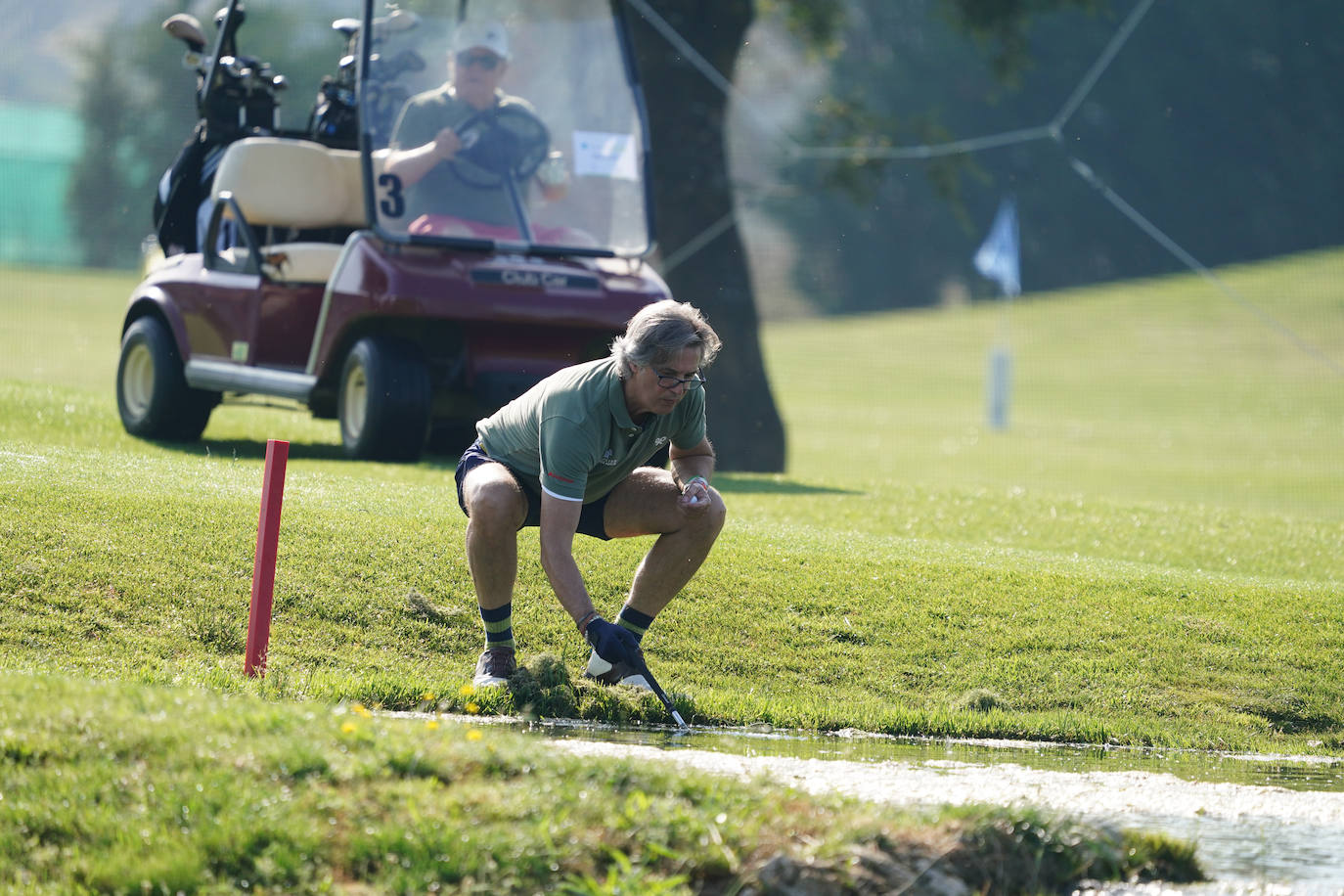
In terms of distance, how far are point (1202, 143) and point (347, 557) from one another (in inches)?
1513

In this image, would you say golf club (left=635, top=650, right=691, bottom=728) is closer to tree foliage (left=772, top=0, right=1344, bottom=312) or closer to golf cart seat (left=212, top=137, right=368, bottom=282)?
golf cart seat (left=212, top=137, right=368, bottom=282)

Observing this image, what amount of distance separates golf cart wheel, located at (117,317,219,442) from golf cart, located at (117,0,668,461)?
0.04 ft

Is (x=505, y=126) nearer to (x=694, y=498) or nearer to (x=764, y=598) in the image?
(x=764, y=598)

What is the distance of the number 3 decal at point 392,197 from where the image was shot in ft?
32.6

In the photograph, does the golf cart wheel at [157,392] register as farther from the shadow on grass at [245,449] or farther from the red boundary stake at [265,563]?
the red boundary stake at [265,563]

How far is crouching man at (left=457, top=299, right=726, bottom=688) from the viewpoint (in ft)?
17.5

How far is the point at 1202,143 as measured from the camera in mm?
41781

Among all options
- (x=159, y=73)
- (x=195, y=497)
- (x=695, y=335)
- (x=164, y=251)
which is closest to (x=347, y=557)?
(x=195, y=497)

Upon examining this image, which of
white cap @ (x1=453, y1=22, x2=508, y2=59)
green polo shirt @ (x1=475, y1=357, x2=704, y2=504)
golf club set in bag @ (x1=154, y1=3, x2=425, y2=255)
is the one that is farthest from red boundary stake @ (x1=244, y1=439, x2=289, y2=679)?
golf club set in bag @ (x1=154, y1=3, x2=425, y2=255)

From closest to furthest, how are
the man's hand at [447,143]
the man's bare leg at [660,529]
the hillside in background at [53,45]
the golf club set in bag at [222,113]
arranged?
the man's bare leg at [660,529]
the man's hand at [447,143]
the golf club set in bag at [222,113]
the hillside in background at [53,45]

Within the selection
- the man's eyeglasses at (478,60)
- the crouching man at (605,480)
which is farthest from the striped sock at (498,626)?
the man's eyeglasses at (478,60)

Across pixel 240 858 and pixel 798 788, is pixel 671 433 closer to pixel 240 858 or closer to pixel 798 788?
pixel 798 788

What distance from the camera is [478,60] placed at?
33.6 ft

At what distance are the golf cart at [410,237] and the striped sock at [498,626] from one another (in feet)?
12.8
